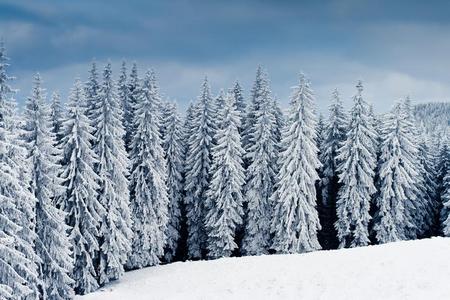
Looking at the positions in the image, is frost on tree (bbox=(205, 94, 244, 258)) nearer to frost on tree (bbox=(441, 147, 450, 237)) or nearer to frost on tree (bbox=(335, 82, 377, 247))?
frost on tree (bbox=(335, 82, 377, 247))

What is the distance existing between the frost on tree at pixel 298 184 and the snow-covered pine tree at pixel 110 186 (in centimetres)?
1462

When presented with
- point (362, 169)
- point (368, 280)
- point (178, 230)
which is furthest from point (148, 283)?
point (362, 169)

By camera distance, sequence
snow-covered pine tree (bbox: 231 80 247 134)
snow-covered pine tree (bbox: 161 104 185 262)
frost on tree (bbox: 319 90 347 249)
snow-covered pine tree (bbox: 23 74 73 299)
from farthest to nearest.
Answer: snow-covered pine tree (bbox: 231 80 247 134) < frost on tree (bbox: 319 90 347 249) < snow-covered pine tree (bbox: 161 104 185 262) < snow-covered pine tree (bbox: 23 74 73 299)

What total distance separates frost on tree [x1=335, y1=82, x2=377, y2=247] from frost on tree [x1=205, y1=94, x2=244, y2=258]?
410 inches

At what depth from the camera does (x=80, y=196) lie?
1275 inches

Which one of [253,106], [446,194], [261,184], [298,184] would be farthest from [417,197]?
[253,106]

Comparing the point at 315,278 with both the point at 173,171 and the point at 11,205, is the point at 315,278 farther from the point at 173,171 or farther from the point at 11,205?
the point at 173,171

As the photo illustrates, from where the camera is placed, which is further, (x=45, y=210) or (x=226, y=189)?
(x=226, y=189)

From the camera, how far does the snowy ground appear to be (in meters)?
21.0

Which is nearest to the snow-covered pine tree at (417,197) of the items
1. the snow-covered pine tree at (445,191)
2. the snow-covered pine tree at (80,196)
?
the snow-covered pine tree at (445,191)

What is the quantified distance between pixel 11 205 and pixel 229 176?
2671cm

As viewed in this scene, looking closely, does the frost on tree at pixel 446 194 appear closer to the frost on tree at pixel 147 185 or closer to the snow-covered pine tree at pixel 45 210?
the frost on tree at pixel 147 185

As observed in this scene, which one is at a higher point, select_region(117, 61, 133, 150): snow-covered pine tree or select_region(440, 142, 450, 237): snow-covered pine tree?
select_region(117, 61, 133, 150): snow-covered pine tree

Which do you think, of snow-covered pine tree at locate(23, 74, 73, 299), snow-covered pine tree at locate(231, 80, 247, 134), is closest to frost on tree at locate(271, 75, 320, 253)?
snow-covered pine tree at locate(231, 80, 247, 134)
